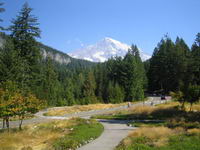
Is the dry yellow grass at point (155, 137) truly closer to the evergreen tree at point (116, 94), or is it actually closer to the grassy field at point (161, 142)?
the grassy field at point (161, 142)

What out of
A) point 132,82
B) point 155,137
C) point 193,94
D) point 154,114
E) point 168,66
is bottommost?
point 154,114

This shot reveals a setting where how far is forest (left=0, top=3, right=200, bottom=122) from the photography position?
2551 cm

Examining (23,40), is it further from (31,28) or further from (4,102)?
(4,102)

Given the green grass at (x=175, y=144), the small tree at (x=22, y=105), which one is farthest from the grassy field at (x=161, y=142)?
the small tree at (x=22, y=105)

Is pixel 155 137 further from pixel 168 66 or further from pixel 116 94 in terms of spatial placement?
pixel 168 66

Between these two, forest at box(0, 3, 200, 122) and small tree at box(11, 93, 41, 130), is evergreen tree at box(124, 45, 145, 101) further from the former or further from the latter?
small tree at box(11, 93, 41, 130)

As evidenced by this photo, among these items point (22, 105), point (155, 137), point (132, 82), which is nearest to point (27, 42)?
point (22, 105)

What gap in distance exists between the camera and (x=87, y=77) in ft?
262

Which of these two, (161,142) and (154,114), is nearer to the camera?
(161,142)

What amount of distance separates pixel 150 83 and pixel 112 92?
2765 centimetres

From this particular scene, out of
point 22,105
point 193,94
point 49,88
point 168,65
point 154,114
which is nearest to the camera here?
point 22,105

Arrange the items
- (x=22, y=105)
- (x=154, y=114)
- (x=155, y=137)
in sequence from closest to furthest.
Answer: (x=155, y=137) → (x=22, y=105) → (x=154, y=114)

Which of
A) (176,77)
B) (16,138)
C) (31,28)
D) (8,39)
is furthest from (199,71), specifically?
(16,138)

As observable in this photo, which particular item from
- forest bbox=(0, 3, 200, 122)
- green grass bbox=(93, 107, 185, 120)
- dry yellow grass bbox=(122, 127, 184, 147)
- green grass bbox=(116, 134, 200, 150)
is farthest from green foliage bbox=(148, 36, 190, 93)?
green grass bbox=(116, 134, 200, 150)
